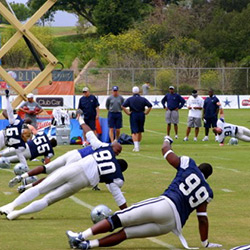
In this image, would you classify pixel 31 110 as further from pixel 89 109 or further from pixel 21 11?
pixel 21 11

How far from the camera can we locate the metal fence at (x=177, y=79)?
185 ft

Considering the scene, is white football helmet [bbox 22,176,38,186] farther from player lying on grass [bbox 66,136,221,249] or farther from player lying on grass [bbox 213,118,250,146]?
player lying on grass [bbox 213,118,250,146]

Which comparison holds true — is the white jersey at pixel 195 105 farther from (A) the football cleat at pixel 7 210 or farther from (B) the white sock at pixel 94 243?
(B) the white sock at pixel 94 243

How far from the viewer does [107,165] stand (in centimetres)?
1162

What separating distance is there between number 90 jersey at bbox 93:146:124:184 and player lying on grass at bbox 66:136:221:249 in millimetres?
1790

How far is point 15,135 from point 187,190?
8.57 m

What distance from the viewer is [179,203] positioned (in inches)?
383

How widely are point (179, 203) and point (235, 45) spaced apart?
6554 centimetres

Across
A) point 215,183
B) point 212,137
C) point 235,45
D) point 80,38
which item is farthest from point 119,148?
point 80,38

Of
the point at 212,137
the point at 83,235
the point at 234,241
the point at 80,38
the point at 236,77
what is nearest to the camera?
the point at 83,235

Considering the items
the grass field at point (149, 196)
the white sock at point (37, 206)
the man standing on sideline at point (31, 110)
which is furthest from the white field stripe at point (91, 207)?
the man standing on sideline at point (31, 110)

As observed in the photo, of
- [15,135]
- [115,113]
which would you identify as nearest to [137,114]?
[115,113]

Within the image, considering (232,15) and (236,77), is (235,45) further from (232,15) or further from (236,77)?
(236,77)

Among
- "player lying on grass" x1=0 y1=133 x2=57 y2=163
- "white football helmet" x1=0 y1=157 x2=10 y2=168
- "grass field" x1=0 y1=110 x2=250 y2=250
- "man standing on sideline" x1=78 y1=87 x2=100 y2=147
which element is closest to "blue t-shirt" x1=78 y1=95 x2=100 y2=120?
"man standing on sideline" x1=78 y1=87 x2=100 y2=147
